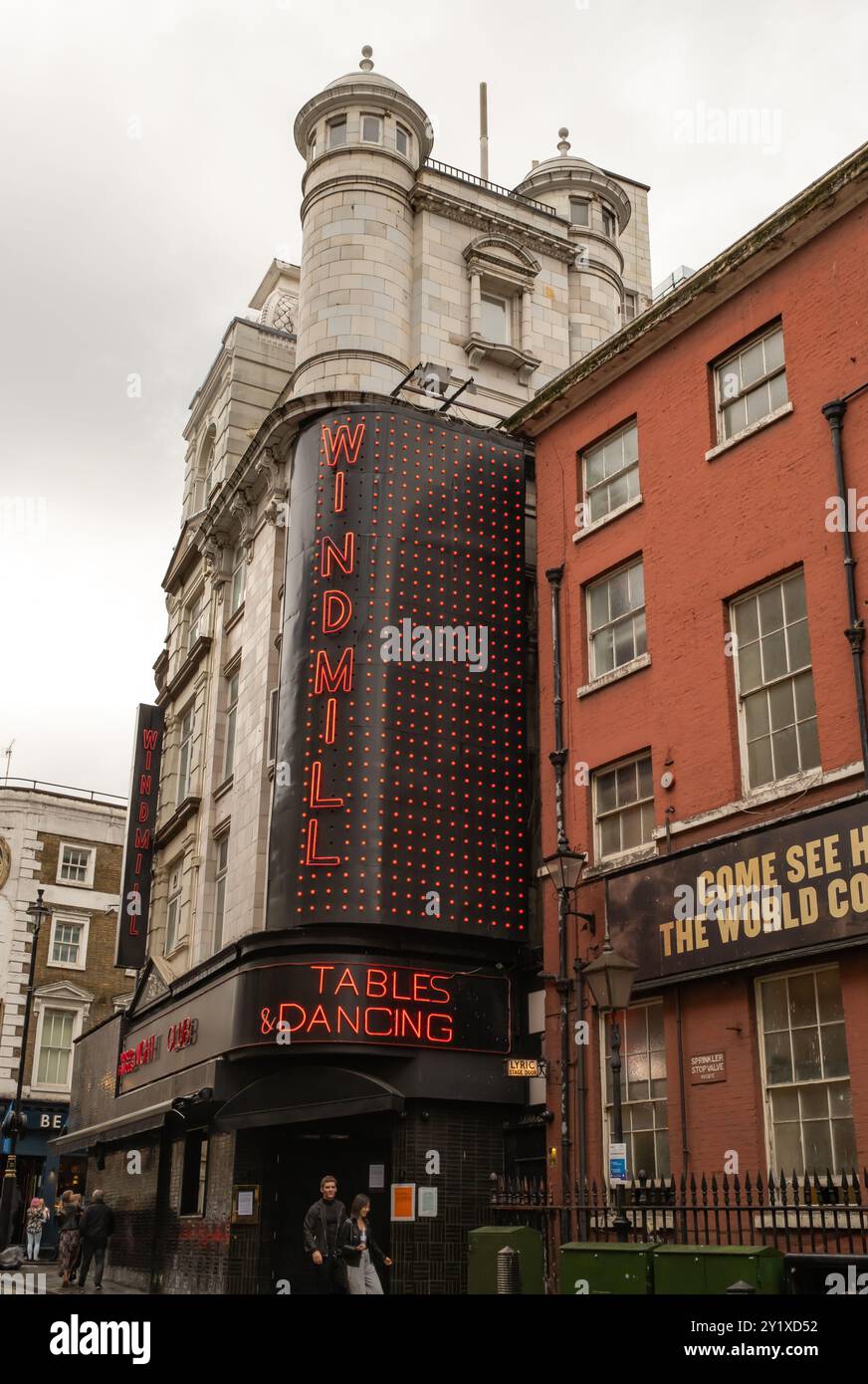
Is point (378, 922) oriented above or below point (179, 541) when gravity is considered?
below

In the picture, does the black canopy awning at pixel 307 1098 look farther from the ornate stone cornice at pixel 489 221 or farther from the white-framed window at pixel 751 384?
the ornate stone cornice at pixel 489 221

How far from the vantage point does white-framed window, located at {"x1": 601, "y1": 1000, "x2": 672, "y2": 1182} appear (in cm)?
1731

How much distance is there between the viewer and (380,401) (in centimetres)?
2403

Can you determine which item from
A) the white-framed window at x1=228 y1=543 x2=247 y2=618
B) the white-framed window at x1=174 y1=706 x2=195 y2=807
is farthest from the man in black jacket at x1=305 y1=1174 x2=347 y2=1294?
the white-framed window at x1=174 y1=706 x2=195 y2=807

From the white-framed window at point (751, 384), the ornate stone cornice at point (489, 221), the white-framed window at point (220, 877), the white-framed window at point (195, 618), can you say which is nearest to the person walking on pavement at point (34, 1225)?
the white-framed window at point (220, 877)

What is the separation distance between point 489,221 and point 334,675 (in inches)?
542

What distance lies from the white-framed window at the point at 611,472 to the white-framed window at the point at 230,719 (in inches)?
401

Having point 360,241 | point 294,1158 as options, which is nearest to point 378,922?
point 294,1158

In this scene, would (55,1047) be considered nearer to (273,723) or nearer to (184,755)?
(184,755)

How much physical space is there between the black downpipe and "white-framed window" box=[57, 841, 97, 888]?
124 ft

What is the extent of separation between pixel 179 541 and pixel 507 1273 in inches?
1099

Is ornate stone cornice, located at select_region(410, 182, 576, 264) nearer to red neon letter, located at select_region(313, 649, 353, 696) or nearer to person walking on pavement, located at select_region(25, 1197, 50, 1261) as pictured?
red neon letter, located at select_region(313, 649, 353, 696)

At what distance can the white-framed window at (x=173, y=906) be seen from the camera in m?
31.6

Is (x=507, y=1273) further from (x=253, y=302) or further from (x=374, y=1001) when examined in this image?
(x=253, y=302)
